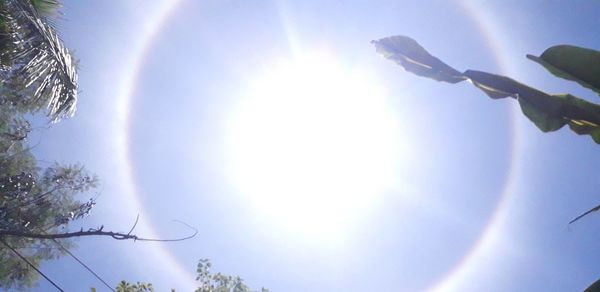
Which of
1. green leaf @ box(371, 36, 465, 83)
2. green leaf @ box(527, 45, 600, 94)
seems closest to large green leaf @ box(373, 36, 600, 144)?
green leaf @ box(371, 36, 465, 83)

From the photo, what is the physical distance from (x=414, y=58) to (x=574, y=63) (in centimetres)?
95

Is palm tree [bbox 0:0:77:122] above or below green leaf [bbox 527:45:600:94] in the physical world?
above

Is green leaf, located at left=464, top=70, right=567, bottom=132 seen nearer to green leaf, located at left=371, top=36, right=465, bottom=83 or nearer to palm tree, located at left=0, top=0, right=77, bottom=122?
green leaf, located at left=371, top=36, right=465, bottom=83

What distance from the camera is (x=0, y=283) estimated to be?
1495 centimetres

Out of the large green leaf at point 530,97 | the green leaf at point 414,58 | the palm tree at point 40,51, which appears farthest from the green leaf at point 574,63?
the palm tree at point 40,51

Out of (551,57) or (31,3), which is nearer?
(551,57)

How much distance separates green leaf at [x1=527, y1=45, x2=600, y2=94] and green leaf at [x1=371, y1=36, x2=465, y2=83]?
492 millimetres

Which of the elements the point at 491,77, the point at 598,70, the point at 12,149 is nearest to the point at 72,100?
the point at 491,77

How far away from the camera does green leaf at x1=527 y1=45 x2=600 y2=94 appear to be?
8.04 ft

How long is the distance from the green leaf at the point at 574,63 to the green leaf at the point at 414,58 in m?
0.49

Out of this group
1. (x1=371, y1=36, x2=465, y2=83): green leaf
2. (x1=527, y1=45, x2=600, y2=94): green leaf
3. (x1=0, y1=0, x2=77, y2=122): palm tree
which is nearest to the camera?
(x1=527, y1=45, x2=600, y2=94): green leaf

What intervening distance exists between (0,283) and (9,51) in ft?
37.2

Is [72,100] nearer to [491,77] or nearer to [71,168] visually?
[491,77]

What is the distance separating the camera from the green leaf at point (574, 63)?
96.4 inches
